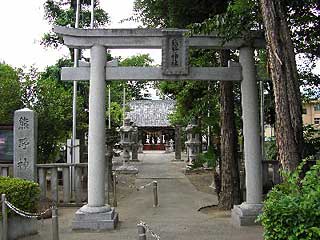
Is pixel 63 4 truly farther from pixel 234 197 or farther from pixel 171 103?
pixel 171 103

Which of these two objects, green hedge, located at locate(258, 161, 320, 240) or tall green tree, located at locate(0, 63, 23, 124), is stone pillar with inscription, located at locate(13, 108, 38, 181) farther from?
green hedge, located at locate(258, 161, 320, 240)

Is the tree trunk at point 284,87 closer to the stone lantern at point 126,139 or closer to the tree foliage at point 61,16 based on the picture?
the tree foliage at point 61,16

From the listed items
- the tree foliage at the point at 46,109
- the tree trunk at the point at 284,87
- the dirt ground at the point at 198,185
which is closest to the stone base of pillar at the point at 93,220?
the dirt ground at the point at 198,185

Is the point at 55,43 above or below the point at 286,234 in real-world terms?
above

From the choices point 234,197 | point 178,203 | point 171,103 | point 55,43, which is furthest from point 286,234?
point 171,103

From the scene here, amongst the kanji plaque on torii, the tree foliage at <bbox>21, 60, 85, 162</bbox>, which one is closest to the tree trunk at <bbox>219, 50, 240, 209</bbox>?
the kanji plaque on torii

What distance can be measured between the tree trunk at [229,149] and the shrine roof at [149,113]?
40.8 meters

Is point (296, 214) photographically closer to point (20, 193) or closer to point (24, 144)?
point (20, 193)

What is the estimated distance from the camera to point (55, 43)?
20234 mm

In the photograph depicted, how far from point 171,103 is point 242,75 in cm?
4849

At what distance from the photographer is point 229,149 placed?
1191 cm

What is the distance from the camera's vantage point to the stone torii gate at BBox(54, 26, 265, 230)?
9828 mm

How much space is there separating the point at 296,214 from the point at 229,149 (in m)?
7.11

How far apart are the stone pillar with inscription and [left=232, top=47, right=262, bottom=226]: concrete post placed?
5.82 meters
